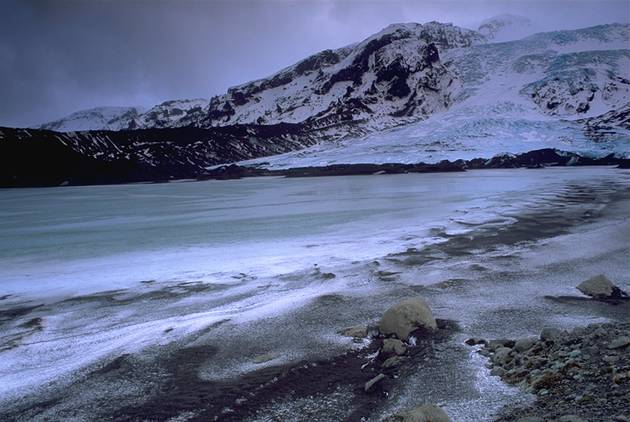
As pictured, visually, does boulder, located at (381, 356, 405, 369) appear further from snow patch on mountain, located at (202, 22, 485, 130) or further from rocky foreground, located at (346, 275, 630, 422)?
snow patch on mountain, located at (202, 22, 485, 130)

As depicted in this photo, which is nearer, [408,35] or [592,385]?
[592,385]

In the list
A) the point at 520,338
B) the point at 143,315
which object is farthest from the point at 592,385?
the point at 143,315

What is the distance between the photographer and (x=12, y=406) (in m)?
5.31

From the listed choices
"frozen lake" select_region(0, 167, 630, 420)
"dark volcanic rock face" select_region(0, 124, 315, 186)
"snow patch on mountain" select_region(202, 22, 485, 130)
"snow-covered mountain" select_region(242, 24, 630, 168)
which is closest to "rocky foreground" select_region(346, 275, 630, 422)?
"frozen lake" select_region(0, 167, 630, 420)

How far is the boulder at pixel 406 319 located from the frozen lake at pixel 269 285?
2.01 feet

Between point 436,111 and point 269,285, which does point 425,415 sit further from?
point 436,111

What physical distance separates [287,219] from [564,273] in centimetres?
1216

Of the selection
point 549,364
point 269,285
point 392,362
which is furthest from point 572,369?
point 269,285

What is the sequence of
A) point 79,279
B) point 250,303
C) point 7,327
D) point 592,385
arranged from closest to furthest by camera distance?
point 592,385 < point 7,327 < point 250,303 < point 79,279

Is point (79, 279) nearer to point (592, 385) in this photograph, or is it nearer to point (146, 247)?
point (146, 247)

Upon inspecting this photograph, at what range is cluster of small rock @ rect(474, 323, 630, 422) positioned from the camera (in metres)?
4.16

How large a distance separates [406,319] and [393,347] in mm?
713

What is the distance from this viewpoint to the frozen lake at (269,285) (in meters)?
6.28

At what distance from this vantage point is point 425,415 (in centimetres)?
435
